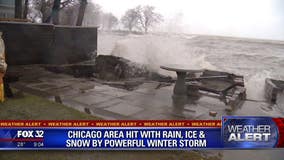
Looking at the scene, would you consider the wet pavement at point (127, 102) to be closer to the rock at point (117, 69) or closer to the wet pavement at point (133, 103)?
the wet pavement at point (133, 103)

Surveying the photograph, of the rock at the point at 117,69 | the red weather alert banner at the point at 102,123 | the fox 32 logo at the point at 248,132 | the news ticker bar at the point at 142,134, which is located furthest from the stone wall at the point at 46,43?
the fox 32 logo at the point at 248,132

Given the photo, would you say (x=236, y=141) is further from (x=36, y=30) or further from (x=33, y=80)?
(x=36, y=30)

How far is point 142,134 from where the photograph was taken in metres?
2.91

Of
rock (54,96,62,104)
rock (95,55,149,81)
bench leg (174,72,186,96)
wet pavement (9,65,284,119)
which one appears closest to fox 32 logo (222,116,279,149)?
wet pavement (9,65,284,119)

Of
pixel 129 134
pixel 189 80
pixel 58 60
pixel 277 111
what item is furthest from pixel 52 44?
pixel 277 111

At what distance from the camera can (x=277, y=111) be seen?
19.6ft

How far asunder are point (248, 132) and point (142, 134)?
1366mm

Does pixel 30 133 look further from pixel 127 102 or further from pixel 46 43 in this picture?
pixel 46 43

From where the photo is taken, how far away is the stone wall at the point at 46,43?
28.1ft

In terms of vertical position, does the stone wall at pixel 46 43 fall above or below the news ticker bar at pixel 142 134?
above

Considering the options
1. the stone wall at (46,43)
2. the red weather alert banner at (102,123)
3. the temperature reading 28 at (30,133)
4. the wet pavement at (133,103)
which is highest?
the stone wall at (46,43)

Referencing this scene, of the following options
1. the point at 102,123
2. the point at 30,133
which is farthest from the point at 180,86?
the point at 30,133

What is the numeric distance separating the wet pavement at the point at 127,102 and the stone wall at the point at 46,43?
2.11m

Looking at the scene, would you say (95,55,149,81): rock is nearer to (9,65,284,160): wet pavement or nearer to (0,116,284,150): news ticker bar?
(9,65,284,160): wet pavement
